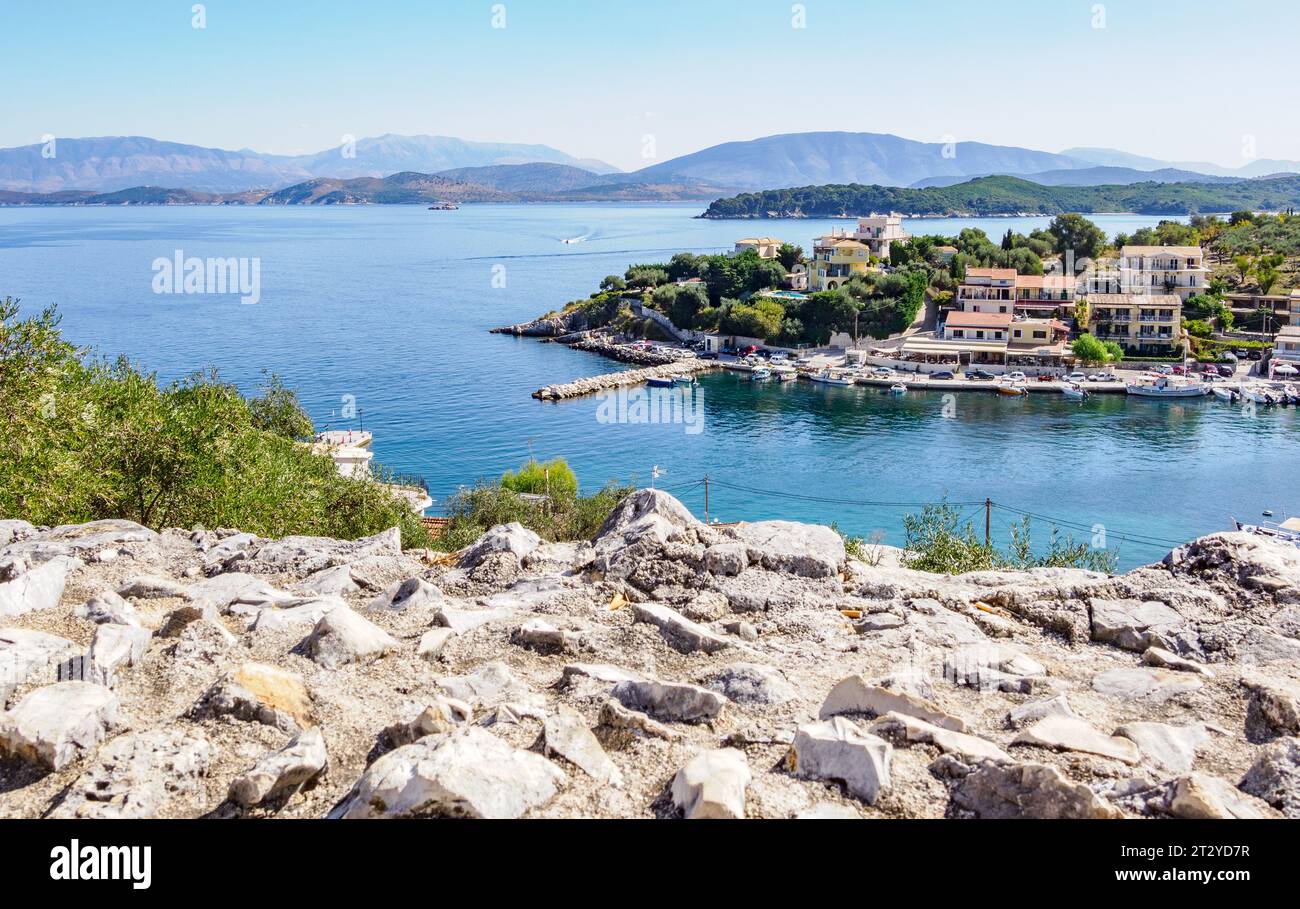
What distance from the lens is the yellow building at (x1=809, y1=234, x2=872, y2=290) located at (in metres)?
86.4

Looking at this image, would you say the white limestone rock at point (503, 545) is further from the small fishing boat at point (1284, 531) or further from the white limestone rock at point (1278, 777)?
the small fishing boat at point (1284, 531)

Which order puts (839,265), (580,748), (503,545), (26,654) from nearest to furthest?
(580,748) < (26,654) < (503,545) < (839,265)

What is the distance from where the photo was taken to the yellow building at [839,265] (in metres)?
86.4

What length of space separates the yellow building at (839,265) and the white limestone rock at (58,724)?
273 ft

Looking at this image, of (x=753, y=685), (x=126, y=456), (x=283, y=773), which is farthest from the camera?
(x=126, y=456)

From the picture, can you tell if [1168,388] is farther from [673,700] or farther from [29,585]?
[29,585]

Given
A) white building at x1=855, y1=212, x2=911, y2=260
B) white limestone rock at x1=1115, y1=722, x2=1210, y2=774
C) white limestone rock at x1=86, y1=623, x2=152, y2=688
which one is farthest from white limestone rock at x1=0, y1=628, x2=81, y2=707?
white building at x1=855, y1=212, x2=911, y2=260

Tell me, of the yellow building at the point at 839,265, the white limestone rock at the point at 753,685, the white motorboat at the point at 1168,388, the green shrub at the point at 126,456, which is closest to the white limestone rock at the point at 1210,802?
the white limestone rock at the point at 753,685

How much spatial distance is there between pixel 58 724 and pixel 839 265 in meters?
87.0

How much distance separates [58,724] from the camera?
518 cm

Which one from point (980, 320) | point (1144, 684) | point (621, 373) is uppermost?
point (980, 320)

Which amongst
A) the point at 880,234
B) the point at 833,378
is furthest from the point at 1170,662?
the point at 880,234
